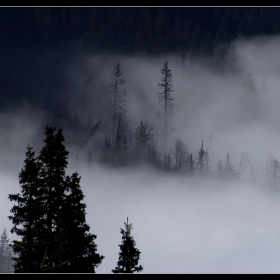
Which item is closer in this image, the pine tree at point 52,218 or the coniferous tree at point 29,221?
the pine tree at point 52,218

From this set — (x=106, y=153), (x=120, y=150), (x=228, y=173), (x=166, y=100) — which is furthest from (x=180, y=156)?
(x=166, y=100)

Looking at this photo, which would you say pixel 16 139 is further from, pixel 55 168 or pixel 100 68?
pixel 55 168

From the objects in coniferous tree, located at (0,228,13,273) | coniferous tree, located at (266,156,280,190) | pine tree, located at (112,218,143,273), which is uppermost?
coniferous tree, located at (266,156,280,190)

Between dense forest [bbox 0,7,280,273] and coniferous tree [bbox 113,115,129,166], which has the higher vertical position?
dense forest [bbox 0,7,280,273]

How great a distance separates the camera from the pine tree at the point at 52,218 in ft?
61.4

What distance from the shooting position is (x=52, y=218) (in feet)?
67.4

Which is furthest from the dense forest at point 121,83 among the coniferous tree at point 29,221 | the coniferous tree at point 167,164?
the coniferous tree at point 29,221

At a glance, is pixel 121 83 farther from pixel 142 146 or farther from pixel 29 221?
pixel 29 221

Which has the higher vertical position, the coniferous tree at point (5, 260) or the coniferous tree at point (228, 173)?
the coniferous tree at point (228, 173)

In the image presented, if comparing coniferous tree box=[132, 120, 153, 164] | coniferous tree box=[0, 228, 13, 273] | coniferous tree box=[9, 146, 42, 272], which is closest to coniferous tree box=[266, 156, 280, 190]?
coniferous tree box=[132, 120, 153, 164]

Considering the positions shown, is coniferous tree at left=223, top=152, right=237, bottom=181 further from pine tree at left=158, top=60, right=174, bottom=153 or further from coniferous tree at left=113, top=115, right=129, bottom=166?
coniferous tree at left=113, top=115, right=129, bottom=166

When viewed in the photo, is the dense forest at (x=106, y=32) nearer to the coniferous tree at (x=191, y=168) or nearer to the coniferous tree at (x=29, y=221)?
the coniferous tree at (x=191, y=168)

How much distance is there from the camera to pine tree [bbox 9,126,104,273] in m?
18.7

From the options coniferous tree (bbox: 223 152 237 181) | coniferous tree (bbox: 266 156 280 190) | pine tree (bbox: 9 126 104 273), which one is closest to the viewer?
pine tree (bbox: 9 126 104 273)
